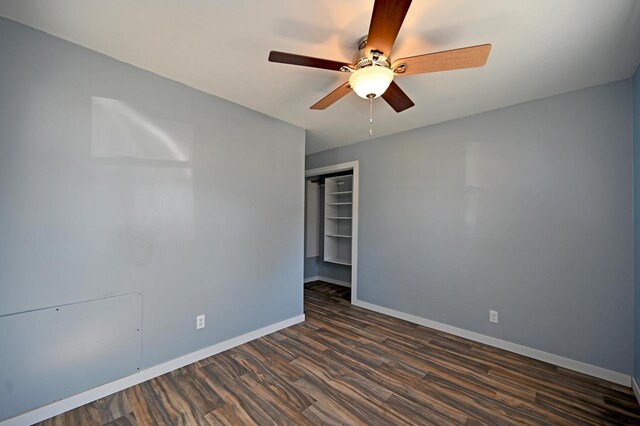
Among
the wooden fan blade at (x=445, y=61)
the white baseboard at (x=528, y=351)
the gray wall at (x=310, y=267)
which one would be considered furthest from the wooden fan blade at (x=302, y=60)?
the gray wall at (x=310, y=267)

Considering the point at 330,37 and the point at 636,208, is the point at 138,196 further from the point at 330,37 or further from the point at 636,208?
the point at 636,208

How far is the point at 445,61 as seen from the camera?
4.75 feet

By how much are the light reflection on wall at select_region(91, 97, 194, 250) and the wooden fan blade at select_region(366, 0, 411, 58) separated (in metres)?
1.69

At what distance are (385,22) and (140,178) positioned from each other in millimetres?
1940

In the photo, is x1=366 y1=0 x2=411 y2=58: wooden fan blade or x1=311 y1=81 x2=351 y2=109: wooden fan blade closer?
x1=366 y1=0 x2=411 y2=58: wooden fan blade

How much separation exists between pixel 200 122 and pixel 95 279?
4.74ft

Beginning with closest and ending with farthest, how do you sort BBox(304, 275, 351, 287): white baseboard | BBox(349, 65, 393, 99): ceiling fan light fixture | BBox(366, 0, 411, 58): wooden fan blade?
1. BBox(366, 0, 411, 58): wooden fan blade
2. BBox(349, 65, 393, 99): ceiling fan light fixture
3. BBox(304, 275, 351, 287): white baseboard

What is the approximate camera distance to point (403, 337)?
9.35 feet

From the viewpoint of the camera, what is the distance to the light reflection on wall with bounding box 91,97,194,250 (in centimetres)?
187

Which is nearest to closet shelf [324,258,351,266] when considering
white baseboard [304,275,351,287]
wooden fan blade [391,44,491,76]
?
white baseboard [304,275,351,287]

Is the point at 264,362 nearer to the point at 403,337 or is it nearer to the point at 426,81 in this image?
the point at 403,337

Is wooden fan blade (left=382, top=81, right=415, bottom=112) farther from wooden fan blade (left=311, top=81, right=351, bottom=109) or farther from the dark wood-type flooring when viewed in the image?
the dark wood-type flooring

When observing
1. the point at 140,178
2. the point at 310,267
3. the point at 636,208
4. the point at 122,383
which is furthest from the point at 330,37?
the point at 310,267

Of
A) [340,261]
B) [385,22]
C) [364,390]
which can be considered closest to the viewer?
[385,22]
